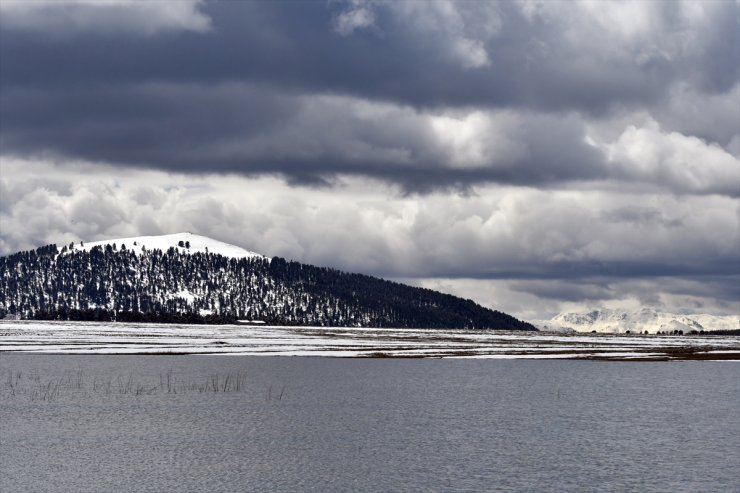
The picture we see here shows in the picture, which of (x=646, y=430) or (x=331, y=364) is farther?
(x=331, y=364)

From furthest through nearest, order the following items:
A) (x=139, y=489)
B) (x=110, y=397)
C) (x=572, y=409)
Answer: (x=110, y=397)
(x=572, y=409)
(x=139, y=489)

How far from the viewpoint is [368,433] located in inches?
1805

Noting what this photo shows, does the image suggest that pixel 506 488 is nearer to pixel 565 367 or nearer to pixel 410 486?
pixel 410 486

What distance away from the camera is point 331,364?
99312 mm

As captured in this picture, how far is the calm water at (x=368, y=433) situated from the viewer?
3431cm

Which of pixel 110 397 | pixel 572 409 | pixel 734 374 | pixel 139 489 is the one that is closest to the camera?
pixel 139 489

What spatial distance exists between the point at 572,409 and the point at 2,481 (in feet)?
115

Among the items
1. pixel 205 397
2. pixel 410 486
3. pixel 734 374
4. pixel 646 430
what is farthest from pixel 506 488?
pixel 734 374

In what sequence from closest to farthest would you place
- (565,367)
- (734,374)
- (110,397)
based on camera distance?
(110,397) → (734,374) → (565,367)

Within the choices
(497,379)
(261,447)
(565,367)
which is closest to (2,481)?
(261,447)

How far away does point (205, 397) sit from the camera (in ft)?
205

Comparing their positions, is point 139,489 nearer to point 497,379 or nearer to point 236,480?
point 236,480

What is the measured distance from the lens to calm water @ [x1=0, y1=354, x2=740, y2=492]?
113ft

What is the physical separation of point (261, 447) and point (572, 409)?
23.3 meters
